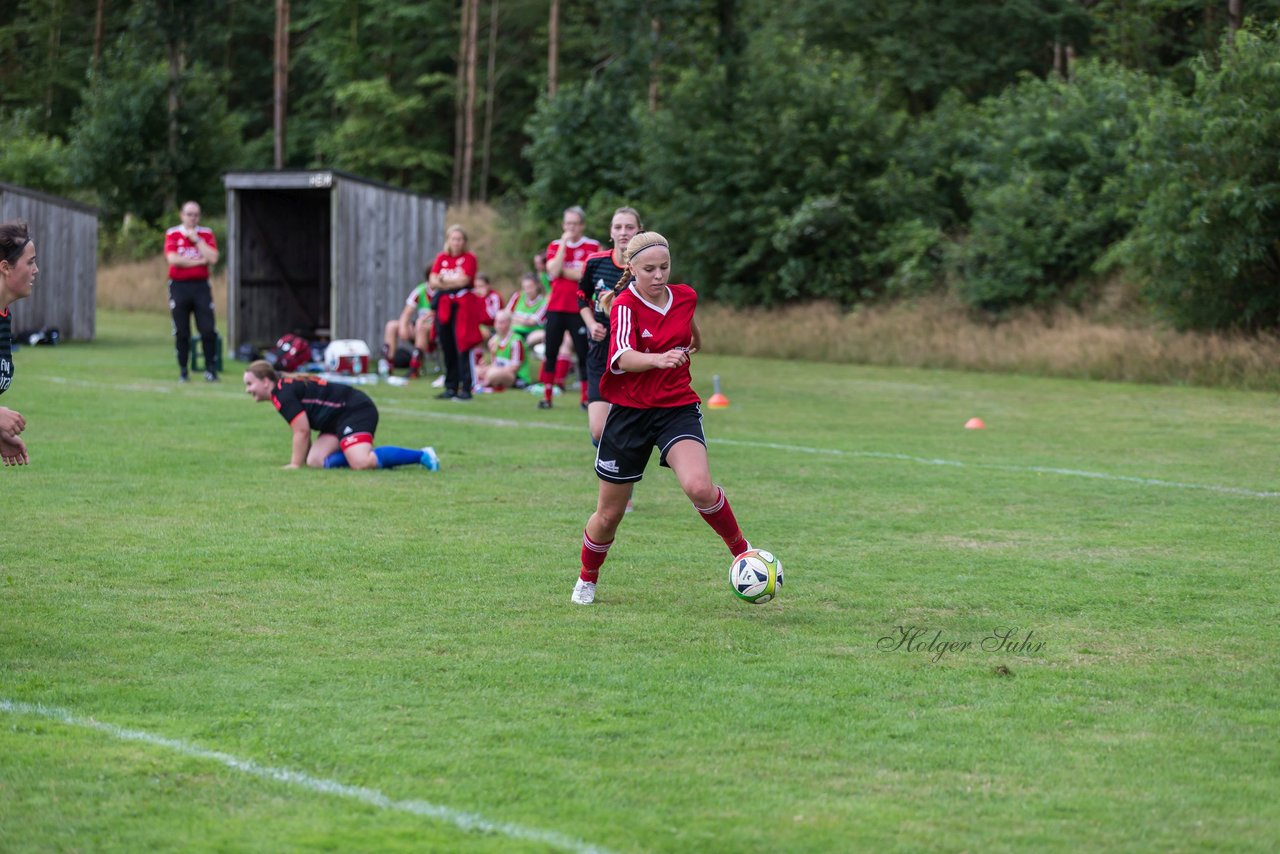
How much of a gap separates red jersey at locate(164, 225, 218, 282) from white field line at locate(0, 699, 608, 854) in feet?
45.2

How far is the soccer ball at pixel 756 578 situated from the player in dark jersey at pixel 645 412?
1.01 ft

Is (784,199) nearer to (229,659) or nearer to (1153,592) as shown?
(1153,592)

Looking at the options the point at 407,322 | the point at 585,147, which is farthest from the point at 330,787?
the point at 585,147

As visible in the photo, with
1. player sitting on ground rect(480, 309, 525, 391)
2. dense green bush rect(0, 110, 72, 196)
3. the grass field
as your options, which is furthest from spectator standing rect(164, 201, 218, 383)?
dense green bush rect(0, 110, 72, 196)

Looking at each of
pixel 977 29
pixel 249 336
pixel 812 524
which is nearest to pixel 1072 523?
pixel 812 524

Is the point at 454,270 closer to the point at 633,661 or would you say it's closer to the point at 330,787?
the point at 633,661

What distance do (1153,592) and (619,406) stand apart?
284cm

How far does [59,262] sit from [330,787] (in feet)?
79.3

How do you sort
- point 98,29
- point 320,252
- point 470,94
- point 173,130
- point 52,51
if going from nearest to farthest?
point 320,252 → point 470,94 → point 173,130 → point 98,29 → point 52,51

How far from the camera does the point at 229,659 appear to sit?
5789mm

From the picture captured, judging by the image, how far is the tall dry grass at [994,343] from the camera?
20.4m

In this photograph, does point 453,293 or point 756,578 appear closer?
point 756,578

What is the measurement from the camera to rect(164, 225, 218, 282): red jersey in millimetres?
18109

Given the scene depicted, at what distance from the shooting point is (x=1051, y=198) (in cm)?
2570
